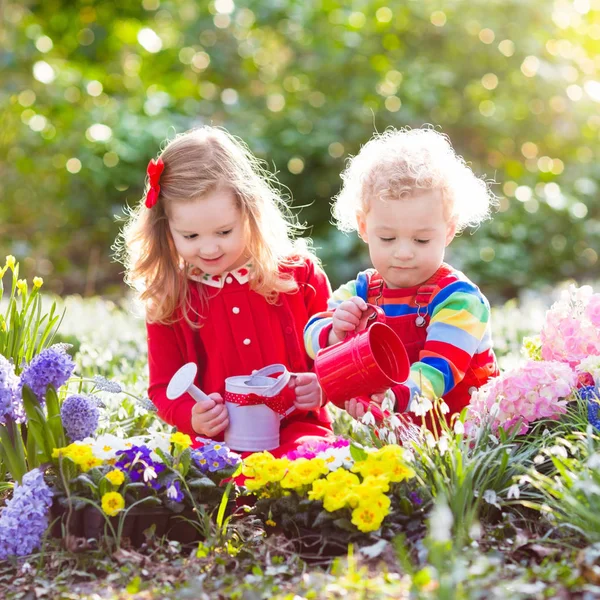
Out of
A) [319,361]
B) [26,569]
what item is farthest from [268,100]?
[26,569]

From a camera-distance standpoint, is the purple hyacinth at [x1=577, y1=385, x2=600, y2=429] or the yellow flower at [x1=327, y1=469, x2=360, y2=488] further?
the purple hyacinth at [x1=577, y1=385, x2=600, y2=429]

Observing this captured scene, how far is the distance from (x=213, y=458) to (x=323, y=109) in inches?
235

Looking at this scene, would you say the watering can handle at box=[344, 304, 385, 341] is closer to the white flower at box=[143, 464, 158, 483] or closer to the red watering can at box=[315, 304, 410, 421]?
the red watering can at box=[315, 304, 410, 421]

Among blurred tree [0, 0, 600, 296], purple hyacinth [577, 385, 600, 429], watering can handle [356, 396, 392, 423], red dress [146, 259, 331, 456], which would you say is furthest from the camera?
blurred tree [0, 0, 600, 296]

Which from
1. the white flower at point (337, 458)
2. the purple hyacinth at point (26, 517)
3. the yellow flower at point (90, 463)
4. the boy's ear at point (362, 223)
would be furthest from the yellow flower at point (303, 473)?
the boy's ear at point (362, 223)

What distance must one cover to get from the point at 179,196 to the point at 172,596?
1.44 meters

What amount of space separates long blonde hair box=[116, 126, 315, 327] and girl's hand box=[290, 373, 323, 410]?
1.06ft

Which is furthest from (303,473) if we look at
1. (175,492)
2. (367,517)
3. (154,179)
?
(154,179)

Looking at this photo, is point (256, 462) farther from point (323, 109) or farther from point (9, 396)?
point (323, 109)

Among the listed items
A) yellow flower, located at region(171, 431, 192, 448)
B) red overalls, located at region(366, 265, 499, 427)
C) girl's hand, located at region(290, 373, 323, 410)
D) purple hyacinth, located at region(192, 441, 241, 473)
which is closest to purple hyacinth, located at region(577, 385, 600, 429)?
red overalls, located at region(366, 265, 499, 427)

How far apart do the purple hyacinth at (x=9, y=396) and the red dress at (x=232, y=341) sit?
0.66 m

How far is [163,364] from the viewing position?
313 centimetres

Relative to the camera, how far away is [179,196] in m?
2.94

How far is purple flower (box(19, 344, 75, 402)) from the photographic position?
243 cm
